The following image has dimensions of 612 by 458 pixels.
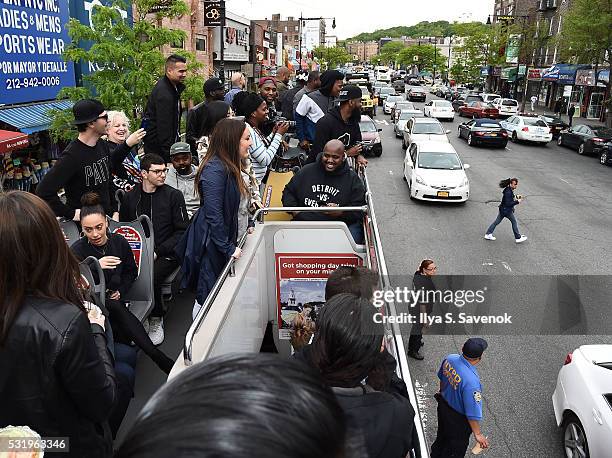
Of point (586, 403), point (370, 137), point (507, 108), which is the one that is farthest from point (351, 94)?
point (507, 108)

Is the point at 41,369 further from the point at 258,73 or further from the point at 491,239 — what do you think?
the point at 258,73

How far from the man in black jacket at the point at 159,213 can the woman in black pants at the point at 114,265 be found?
64 cm

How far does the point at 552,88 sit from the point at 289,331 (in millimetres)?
48488

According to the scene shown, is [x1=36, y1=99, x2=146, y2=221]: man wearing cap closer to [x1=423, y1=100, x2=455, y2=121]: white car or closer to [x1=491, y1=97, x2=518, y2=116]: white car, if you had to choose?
[x1=423, y1=100, x2=455, y2=121]: white car

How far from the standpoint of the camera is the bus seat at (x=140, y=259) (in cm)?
471

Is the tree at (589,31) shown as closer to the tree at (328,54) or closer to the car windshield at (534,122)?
the car windshield at (534,122)

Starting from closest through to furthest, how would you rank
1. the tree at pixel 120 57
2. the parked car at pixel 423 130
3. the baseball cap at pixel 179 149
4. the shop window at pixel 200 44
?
the baseball cap at pixel 179 149 < the tree at pixel 120 57 < the parked car at pixel 423 130 < the shop window at pixel 200 44

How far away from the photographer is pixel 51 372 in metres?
2.07

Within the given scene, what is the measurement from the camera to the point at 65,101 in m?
12.0

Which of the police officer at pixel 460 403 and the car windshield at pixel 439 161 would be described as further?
the car windshield at pixel 439 161

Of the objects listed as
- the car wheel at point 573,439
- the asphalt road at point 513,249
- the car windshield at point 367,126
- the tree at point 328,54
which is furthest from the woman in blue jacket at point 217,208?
the tree at point 328,54

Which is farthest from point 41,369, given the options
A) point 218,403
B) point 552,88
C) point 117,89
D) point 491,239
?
point 552,88

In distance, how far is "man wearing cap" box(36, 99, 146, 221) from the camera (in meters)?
4.37

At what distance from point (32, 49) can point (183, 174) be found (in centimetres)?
717
